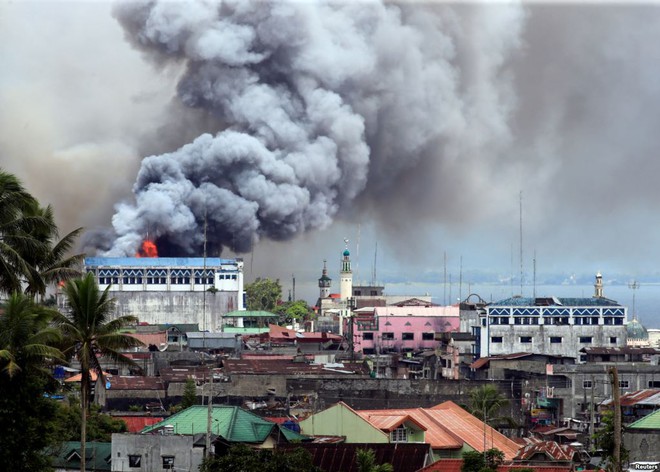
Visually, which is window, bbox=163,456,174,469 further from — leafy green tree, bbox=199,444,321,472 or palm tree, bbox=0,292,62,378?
palm tree, bbox=0,292,62,378

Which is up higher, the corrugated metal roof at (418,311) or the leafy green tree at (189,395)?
the corrugated metal roof at (418,311)

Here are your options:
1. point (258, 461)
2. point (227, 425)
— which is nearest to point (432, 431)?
point (227, 425)

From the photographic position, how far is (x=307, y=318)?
465 ft

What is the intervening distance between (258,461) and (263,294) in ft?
390

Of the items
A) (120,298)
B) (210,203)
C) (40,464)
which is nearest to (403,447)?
(40,464)

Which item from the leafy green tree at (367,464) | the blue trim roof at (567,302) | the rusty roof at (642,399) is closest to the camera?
the leafy green tree at (367,464)

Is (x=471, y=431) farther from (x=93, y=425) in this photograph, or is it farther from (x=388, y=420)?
(x=93, y=425)

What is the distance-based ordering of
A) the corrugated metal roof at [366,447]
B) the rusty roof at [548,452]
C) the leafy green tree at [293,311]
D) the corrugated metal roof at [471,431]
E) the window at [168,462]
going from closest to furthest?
1. the window at [168,462]
2. the corrugated metal roof at [366,447]
3. the rusty roof at [548,452]
4. the corrugated metal roof at [471,431]
5. the leafy green tree at [293,311]

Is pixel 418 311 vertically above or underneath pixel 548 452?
above

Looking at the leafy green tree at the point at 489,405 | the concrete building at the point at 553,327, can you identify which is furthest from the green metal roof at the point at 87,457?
the concrete building at the point at 553,327

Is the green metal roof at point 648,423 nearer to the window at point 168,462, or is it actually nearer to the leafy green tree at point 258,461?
the leafy green tree at point 258,461

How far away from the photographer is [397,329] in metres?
108

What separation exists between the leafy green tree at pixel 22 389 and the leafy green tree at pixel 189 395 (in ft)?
70.6

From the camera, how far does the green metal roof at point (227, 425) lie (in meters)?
43.2
